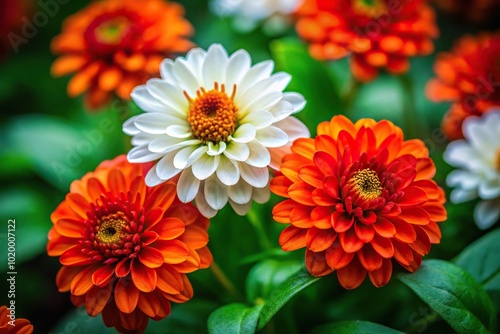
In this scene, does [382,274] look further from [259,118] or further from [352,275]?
[259,118]

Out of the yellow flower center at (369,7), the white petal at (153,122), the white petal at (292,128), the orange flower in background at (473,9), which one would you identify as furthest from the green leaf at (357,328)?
the orange flower in background at (473,9)

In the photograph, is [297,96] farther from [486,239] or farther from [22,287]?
[22,287]

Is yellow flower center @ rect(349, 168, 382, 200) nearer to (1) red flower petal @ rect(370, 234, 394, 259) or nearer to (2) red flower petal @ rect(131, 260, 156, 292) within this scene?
(1) red flower petal @ rect(370, 234, 394, 259)

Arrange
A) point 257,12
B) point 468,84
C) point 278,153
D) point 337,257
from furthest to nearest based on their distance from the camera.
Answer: point 257,12 < point 468,84 < point 278,153 < point 337,257

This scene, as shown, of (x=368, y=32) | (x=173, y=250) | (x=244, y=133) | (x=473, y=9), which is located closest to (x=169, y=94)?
(x=244, y=133)

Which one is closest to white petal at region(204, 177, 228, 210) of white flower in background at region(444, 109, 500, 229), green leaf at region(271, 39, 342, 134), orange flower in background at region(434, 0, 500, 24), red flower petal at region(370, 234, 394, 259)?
red flower petal at region(370, 234, 394, 259)

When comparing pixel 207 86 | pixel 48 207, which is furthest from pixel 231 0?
pixel 48 207
